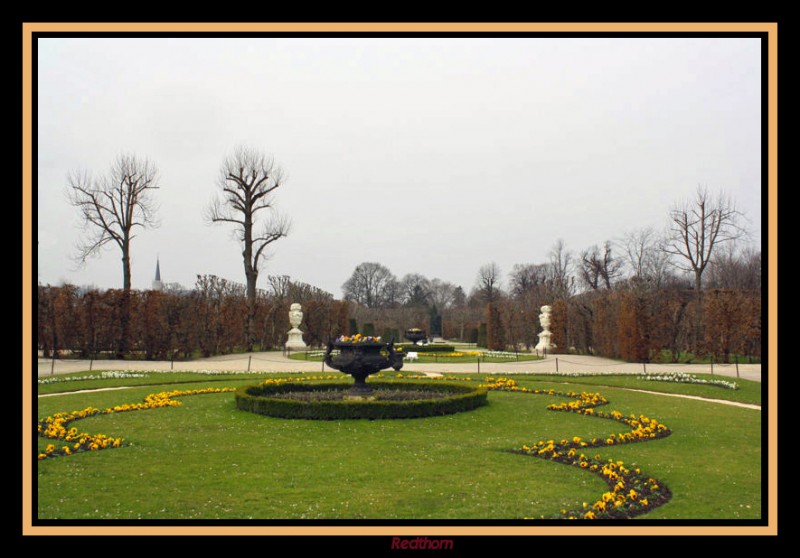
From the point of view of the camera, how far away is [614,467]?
7434mm

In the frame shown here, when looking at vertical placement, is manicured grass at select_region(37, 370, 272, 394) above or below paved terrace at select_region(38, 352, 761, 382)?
above

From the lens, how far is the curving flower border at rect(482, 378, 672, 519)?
5.86 metres

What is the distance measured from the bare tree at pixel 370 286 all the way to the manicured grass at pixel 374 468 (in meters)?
73.5

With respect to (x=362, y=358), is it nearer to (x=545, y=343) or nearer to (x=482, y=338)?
(x=545, y=343)

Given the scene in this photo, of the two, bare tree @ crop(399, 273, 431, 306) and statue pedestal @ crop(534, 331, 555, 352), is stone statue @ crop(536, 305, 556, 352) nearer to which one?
statue pedestal @ crop(534, 331, 555, 352)

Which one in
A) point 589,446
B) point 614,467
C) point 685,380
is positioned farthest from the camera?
point 685,380

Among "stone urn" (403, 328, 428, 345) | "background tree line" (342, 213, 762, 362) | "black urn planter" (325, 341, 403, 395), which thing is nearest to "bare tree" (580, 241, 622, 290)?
"background tree line" (342, 213, 762, 362)

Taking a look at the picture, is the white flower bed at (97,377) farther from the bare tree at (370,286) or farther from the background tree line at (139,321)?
the bare tree at (370,286)

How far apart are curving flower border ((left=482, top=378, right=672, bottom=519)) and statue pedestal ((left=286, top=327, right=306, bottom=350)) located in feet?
83.4

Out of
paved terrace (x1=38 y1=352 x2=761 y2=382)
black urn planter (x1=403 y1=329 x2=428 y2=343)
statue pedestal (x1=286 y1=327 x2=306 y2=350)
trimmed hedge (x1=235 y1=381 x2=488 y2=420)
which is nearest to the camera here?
trimmed hedge (x1=235 y1=381 x2=488 y2=420)

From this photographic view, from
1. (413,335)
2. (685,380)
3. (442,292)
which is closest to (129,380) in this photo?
(685,380)

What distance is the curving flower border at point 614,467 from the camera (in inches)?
231

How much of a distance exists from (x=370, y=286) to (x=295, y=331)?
49.4 metres
